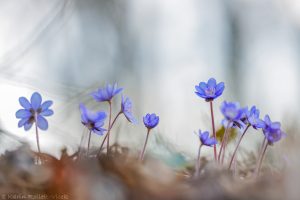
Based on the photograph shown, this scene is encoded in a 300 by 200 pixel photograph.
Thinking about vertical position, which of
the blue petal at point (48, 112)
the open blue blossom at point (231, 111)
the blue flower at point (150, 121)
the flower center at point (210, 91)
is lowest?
the open blue blossom at point (231, 111)

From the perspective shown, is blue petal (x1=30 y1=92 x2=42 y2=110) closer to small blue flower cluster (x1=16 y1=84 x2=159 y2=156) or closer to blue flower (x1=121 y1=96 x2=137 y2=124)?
small blue flower cluster (x1=16 y1=84 x2=159 y2=156)

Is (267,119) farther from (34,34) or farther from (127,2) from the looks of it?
(127,2)

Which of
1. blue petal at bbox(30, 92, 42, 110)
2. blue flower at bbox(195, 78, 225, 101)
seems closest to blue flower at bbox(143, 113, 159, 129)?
blue flower at bbox(195, 78, 225, 101)

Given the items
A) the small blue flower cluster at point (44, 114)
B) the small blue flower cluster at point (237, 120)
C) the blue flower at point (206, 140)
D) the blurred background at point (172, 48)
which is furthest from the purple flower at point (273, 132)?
the blurred background at point (172, 48)

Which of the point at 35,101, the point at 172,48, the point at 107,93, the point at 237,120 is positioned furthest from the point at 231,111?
the point at 172,48

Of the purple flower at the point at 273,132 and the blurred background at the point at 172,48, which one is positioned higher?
the blurred background at the point at 172,48

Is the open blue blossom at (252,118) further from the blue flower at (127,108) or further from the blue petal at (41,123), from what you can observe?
the blue petal at (41,123)

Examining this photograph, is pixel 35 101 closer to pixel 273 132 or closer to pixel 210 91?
pixel 210 91

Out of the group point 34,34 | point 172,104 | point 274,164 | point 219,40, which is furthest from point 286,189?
point 219,40
